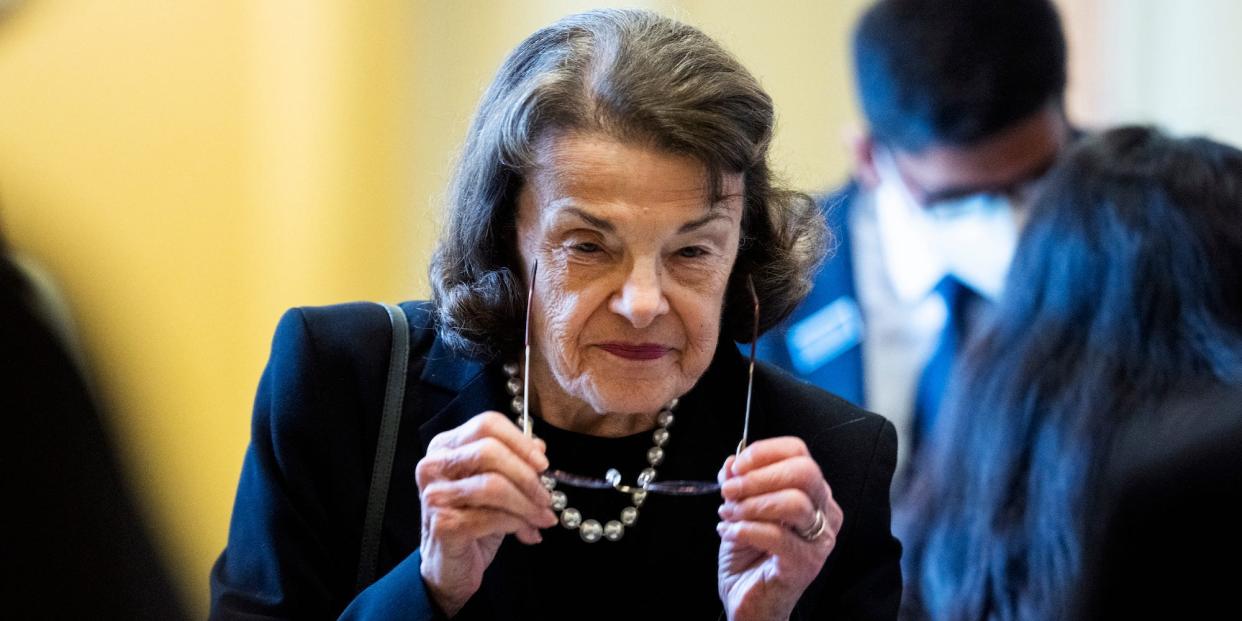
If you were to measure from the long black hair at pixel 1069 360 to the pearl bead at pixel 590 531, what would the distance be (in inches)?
26.3

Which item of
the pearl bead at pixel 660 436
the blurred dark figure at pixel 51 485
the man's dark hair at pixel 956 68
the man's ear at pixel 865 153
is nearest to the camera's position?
the blurred dark figure at pixel 51 485

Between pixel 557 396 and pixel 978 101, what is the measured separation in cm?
161

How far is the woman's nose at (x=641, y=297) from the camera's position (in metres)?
2.09

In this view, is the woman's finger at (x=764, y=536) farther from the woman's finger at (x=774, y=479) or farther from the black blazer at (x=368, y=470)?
the black blazer at (x=368, y=470)

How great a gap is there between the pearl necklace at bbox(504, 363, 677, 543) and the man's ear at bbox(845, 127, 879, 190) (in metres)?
1.60

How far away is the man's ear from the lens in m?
3.79

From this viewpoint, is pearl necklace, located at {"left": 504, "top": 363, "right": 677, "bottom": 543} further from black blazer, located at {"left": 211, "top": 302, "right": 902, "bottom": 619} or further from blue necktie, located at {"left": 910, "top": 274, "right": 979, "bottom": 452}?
blue necktie, located at {"left": 910, "top": 274, "right": 979, "bottom": 452}

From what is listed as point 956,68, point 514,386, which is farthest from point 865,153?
point 514,386

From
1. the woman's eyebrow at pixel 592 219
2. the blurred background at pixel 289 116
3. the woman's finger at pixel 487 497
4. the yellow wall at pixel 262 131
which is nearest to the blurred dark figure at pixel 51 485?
the woman's finger at pixel 487 497

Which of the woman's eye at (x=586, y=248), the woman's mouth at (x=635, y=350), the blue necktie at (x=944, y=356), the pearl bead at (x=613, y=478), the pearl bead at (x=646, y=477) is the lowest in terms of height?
the blue necktie at (x=944, y=356)

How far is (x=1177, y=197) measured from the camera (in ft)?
8.71

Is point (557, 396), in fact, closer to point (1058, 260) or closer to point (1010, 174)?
point (1058, 260)

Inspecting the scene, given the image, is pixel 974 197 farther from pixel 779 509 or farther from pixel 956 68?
pixel 779 509

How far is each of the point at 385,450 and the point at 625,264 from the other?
0.44 m
